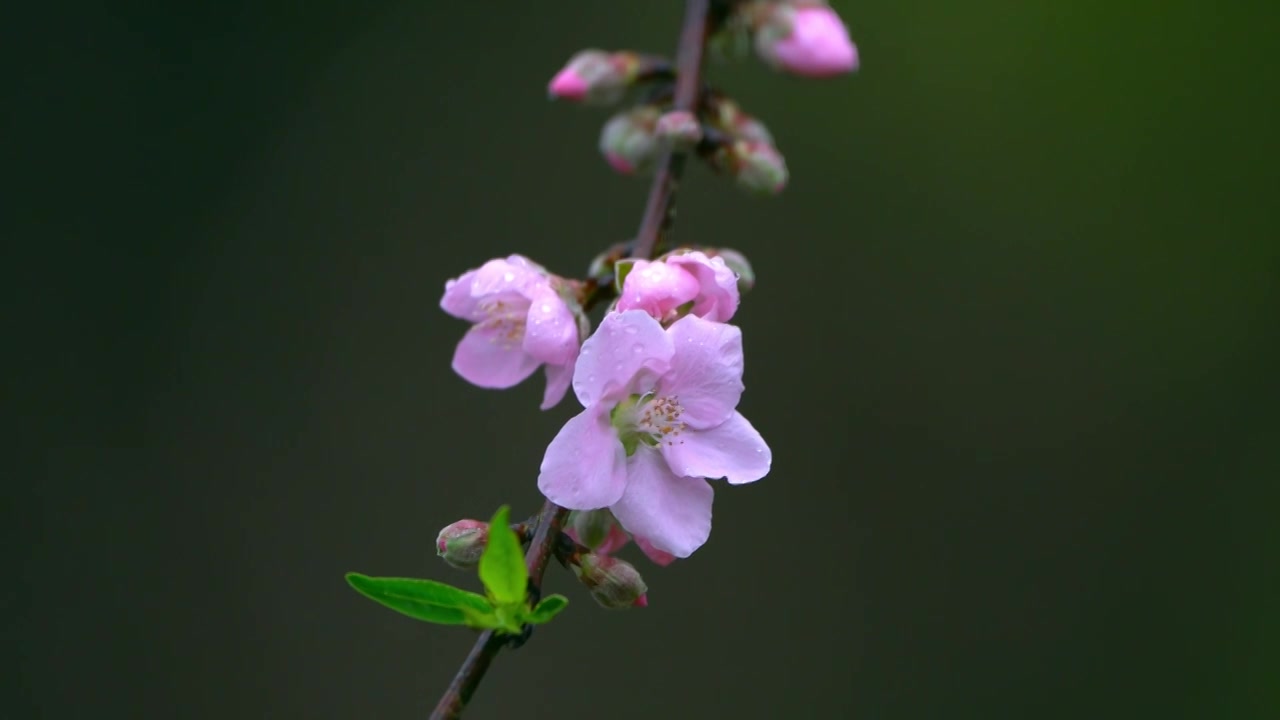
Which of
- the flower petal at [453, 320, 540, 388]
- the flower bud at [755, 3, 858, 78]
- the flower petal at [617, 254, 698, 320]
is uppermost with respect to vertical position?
the flower bud at [755, 3, 858, 78]

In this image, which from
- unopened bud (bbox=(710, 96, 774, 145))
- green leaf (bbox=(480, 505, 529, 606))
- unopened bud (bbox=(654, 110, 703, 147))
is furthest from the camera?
unopened bud (bbox=(710, 96, 774, 145))

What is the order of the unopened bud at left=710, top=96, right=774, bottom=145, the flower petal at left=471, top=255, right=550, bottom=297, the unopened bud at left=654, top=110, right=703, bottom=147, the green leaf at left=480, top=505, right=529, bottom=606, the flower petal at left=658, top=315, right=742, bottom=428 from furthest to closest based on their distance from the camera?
the unopened bud at left=710, top=96, right=774, bottom=145 < the unopened bud at left=654, top=110, right=703, bottom=147 < the flower petal at left=471, top=255, right=550, bottom=297 < the flower petal at left=658, top=315, right=742, bottom=428 < the green leaf at left=480, top=505, right=529, bottom=606

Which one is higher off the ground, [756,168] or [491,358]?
[756,168]

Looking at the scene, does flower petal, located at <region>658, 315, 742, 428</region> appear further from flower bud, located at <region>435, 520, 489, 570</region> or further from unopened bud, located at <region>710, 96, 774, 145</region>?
unopened bud, located at <region>710, 96, 774, 145</region>

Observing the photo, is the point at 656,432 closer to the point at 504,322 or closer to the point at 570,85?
the point at 504,322

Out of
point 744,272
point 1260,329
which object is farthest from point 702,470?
point 1260,329

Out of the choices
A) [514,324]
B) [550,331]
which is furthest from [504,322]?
[550,331]

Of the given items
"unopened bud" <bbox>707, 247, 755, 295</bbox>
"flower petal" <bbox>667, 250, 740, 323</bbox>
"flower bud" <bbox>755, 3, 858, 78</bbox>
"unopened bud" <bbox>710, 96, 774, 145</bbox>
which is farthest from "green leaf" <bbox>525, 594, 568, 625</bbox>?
"flower bud" <bbox>755, 3, 858, 78</bbox>

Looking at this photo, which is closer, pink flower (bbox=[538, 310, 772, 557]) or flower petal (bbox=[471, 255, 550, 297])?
pink flower (bbox=[538, 310, 772, 557])
